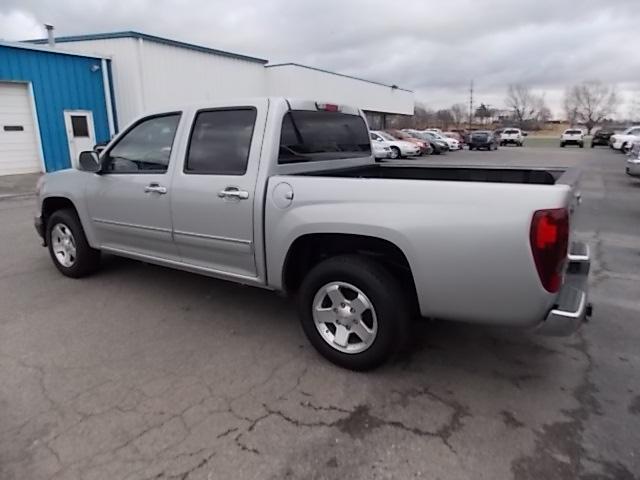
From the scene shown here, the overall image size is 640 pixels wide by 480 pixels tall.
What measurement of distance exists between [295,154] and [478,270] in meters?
1.72

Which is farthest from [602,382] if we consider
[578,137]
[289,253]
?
[578,137]

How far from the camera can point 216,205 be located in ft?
11.6

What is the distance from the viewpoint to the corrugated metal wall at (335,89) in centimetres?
2734

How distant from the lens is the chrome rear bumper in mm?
2586

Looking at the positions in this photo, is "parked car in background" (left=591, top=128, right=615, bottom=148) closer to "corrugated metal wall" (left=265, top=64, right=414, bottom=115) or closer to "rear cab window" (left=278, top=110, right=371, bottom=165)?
"corrugated metal wall" (left=265, top=64, right=414, bottom=115)

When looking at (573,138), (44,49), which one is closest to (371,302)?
(44,49)

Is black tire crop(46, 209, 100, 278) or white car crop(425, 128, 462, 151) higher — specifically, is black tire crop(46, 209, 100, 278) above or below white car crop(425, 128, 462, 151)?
below

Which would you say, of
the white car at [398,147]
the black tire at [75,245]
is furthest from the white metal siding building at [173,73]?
the black tire at [75,245]

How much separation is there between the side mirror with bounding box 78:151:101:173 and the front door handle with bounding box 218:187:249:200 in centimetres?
168

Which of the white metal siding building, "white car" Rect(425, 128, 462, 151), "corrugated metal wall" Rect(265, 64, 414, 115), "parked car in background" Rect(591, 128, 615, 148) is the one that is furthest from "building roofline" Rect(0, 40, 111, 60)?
"parked car in background" Rect(591, 128, 615, 148)

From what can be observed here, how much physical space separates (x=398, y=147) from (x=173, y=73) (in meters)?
11.6

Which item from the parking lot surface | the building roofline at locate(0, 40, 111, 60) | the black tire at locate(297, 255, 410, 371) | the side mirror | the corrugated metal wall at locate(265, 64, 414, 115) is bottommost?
the parking lot surface

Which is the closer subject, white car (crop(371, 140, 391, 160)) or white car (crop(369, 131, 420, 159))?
white car (crop(371, 140, 391, 160))

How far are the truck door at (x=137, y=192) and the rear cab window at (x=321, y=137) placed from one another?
104 centimetres
